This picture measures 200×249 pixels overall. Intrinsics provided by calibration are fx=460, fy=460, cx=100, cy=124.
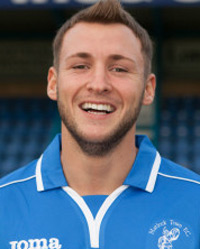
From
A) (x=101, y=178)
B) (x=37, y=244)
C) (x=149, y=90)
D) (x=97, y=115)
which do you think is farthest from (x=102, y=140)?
(x=37, y=244)

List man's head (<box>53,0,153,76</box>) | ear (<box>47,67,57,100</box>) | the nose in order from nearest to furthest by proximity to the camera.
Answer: the nose
man's head (<box>53,0,153,76</box>)
ear (<box>47,67,57,100</box>)

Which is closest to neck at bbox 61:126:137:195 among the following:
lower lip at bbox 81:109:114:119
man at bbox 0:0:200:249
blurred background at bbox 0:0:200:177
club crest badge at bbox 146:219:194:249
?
man at bbox 0:0:200:249

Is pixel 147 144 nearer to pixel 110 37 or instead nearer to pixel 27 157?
pixel 110 37

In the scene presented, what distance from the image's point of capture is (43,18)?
9203 mm

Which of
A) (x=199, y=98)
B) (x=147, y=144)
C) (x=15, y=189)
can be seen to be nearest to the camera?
(x=15, y=189)

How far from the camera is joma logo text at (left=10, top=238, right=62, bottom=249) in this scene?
196 centimetres

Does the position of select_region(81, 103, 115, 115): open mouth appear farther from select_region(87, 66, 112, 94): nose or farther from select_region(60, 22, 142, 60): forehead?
select_region(60, 22, 142, 60): forehead

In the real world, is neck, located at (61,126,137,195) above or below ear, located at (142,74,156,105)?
below

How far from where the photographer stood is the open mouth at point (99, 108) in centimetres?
201

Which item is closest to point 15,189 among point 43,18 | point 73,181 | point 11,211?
point 11,211

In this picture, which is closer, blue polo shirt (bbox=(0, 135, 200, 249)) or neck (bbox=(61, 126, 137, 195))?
blue polo shirt (bbox=(0, 135, 200, 249))

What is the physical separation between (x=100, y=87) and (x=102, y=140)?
23cm

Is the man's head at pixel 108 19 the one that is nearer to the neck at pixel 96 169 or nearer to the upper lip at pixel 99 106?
the upper lip at pixel 99 106

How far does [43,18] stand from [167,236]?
780cm
